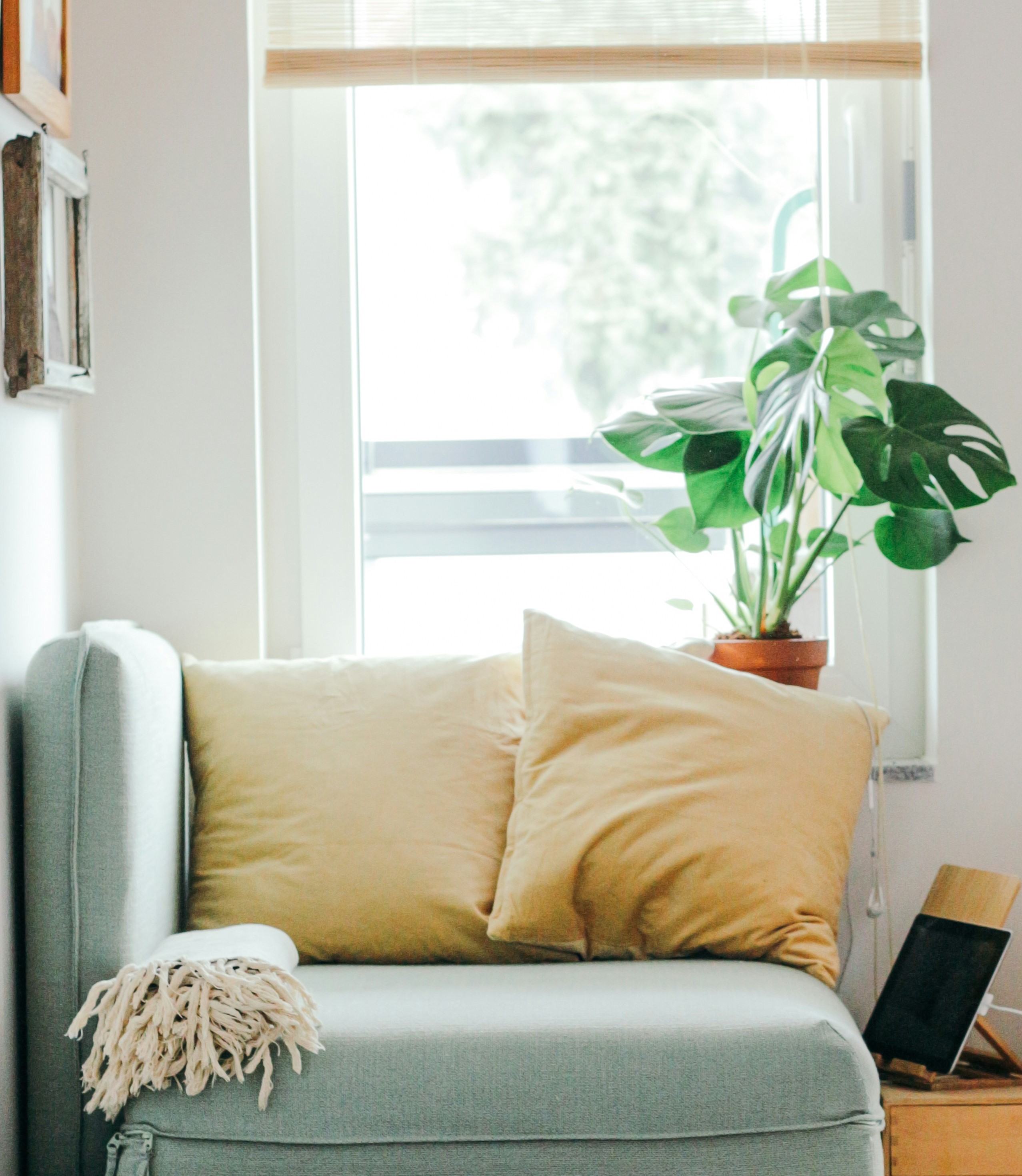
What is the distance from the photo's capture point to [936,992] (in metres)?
1.69

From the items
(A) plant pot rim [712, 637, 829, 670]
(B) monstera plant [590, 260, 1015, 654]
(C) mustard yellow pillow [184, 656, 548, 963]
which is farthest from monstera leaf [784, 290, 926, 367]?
(C) mustard yellow pillow [184, 656, 548, 963]

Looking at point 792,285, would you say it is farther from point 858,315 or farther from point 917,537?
point 917,537

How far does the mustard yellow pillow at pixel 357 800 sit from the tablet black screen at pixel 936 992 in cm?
58

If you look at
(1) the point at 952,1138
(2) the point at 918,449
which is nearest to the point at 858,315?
(2) the point at 918,449

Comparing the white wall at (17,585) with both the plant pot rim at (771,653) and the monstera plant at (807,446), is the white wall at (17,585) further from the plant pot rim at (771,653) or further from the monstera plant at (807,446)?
the plant pot rim at (771,653)

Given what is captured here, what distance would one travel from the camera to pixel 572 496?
2162mm

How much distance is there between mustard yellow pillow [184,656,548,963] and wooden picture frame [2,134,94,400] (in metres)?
0.50

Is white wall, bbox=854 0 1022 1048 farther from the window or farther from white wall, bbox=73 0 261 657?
white wall, bbox=73 0 261 657

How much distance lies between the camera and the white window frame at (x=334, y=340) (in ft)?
6.85

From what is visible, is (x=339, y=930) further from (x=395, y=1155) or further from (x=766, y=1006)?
(x=766, y=1006)

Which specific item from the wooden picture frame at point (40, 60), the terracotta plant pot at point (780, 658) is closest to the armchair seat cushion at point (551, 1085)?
the terracotta plant pot at point (780, 658)

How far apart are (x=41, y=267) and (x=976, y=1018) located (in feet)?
5.48

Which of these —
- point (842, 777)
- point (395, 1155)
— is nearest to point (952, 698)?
point (842, 777)

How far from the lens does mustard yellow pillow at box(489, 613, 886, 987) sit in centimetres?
155
